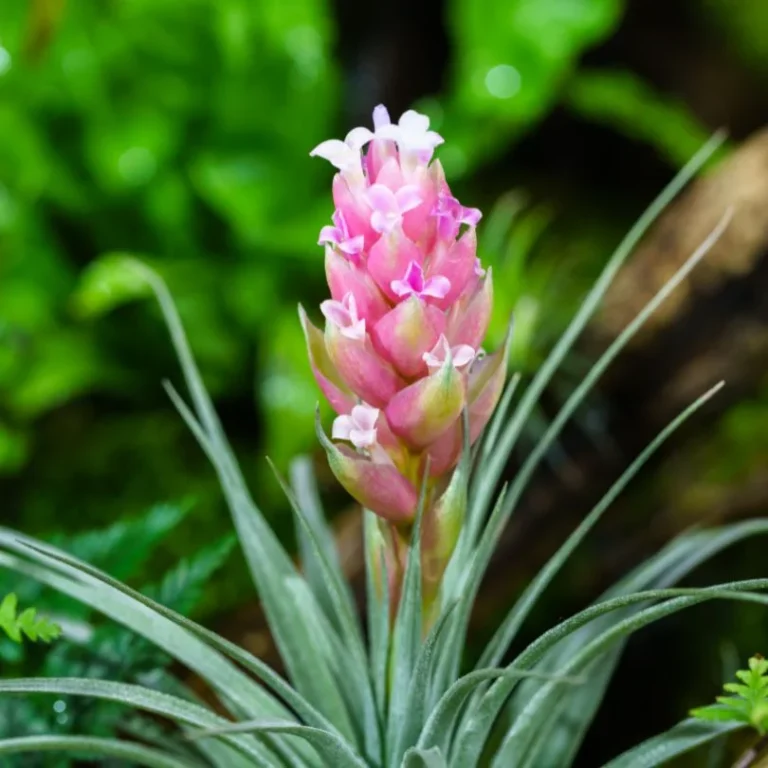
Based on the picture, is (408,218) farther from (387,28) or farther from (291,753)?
(387,28)

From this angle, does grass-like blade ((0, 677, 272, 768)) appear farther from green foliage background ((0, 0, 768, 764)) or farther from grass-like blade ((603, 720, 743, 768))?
green foliage background ((0, 0, 768, 764))

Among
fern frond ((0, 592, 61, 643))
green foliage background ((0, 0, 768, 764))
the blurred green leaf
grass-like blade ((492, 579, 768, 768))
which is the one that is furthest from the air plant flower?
the blurred green leaf

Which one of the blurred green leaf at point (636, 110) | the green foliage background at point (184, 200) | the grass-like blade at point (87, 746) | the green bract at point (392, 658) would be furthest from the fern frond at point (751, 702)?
the blurred green leaf at point (636, 110)

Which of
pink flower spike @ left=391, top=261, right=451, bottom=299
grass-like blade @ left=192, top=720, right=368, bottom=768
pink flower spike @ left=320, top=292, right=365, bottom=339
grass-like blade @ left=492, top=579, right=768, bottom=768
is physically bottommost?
grass-like blade @ left=492, top=579, right=768, bottom=768

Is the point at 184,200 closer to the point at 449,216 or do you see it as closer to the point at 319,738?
the point at 449,216

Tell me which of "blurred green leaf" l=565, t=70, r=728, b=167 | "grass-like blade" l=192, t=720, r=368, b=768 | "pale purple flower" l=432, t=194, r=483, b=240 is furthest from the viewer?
"blurred green leaf" l=565, t=70, r=728, b=167

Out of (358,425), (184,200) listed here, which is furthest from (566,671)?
(184,200)
